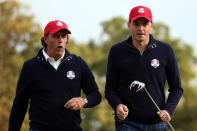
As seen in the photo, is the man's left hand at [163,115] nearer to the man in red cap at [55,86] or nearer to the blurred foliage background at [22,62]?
the man in red cap at [55,86]

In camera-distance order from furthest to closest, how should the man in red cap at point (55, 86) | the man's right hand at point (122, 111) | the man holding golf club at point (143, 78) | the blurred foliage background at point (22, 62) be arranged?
the blurred foliage background at point (22, 62) → the man in red cap at point (55, 86) → the man holding golf club at point (143, 78) → the man's right hand at point (122, 111)

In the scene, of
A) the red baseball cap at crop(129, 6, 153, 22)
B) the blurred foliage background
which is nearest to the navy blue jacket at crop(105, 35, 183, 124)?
the red baseball cap at crop(129, 6, 153, 22)

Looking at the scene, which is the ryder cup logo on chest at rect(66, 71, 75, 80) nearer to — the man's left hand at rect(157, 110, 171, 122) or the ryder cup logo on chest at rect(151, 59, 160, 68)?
the ryder cup logo on chest at rect(151, 59, 160, 68)

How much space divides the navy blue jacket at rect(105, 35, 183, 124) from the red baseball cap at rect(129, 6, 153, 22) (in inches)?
14.6

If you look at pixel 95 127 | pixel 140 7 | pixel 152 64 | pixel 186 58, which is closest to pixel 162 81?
pixel 152 64

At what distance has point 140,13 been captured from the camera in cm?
586

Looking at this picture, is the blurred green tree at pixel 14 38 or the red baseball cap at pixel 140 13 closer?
the red baseball cap at pixel 140 13

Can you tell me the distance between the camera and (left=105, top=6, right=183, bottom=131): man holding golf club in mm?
5820

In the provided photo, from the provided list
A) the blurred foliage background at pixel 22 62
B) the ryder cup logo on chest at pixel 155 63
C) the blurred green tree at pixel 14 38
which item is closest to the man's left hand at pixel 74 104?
the ryder cup logo on chest at pixel 155 63

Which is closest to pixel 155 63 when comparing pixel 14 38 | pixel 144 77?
pixel 144 77

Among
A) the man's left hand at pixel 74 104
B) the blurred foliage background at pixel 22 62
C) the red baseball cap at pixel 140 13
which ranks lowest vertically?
the man's left hand at pixel 74 104

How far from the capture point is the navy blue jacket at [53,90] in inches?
236

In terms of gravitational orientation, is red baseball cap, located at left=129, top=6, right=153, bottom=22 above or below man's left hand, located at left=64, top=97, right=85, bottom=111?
above

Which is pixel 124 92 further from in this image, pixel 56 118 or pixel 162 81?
pixel 56 118
